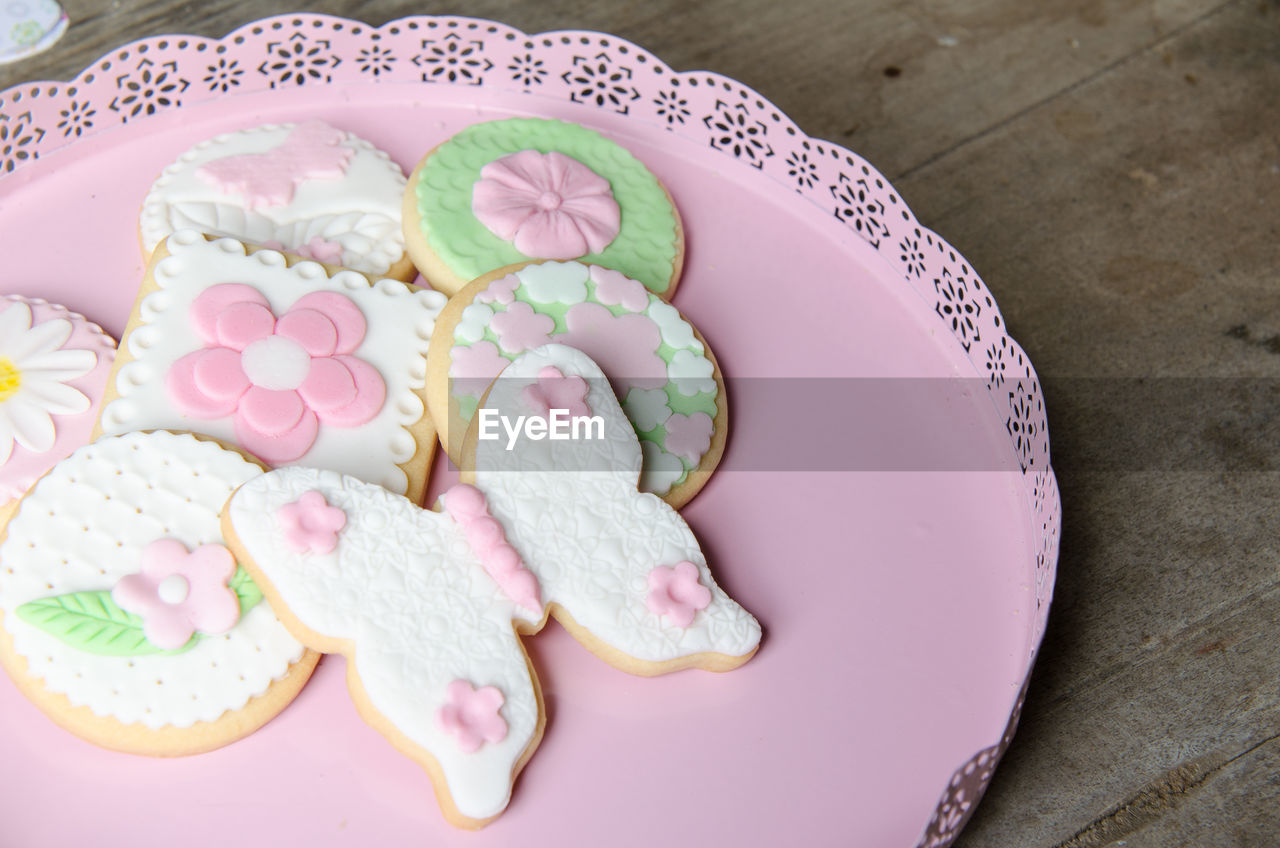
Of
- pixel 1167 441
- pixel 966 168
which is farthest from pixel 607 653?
pixel 966 168

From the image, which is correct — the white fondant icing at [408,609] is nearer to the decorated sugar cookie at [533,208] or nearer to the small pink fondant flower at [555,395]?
the small pink fondant flower at [555,395]

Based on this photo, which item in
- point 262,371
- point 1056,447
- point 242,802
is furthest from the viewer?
point 1056,447

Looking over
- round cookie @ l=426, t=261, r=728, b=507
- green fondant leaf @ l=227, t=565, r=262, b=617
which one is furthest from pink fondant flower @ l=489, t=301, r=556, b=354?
green fondant leaf @ l=227, t=565, r=262, b=617

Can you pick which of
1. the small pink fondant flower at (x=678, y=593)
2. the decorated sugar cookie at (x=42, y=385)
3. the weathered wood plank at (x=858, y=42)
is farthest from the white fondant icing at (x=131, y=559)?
the weathered wood plank at (x=858, y=42)

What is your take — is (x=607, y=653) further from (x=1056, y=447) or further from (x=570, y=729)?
(x=1056, y=447)

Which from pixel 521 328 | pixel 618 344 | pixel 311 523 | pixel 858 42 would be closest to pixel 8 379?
pixel 311 523

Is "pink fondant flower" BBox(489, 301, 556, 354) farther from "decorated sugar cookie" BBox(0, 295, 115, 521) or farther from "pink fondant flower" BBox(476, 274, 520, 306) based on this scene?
"decorated sugar cookie" BBox(0, 295, 115, 521)

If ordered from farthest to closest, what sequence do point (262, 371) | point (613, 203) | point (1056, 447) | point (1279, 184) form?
point (1279, 184), point (1056, 447), point (613, 203), point (262, 371)
